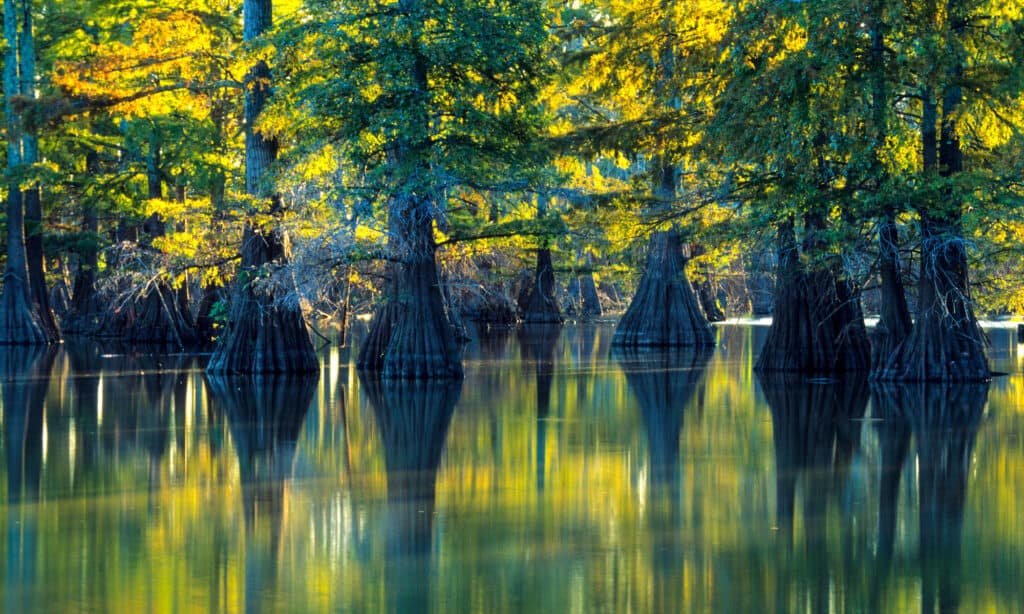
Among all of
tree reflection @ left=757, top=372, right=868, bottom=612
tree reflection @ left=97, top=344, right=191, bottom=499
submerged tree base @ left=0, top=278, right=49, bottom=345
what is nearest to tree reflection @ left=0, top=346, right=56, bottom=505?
tree reflection @ left=97, top=344, right=191, bottom=499

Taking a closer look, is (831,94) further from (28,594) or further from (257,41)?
(28,594)

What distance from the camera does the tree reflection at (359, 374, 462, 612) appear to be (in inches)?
299

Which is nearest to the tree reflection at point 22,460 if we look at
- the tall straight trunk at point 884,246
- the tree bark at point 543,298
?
the tall straight trunk at point 884,246

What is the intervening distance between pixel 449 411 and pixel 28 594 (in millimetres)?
9041

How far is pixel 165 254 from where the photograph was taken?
21.1 m

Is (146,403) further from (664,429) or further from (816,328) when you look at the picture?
(816,328)

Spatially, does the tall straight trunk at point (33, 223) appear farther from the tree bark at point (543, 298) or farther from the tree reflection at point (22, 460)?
the tree bark at point (543, 298)

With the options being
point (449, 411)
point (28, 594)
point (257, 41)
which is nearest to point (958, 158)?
point (449, 411)

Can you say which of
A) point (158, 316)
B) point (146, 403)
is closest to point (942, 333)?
point (146, 403)

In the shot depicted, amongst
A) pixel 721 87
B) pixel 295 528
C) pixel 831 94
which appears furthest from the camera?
pixel 721 87

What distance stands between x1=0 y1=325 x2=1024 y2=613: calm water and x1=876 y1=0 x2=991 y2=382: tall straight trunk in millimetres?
615

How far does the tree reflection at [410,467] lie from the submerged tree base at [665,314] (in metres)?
9.61

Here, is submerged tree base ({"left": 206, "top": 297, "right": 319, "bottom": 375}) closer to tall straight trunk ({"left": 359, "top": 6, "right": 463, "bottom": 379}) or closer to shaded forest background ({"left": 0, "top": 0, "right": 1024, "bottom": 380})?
shaded forest background ({"left": 0, "top": 0, "right": 1024, "bottom": 380})

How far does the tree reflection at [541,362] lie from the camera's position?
12.8 meters
